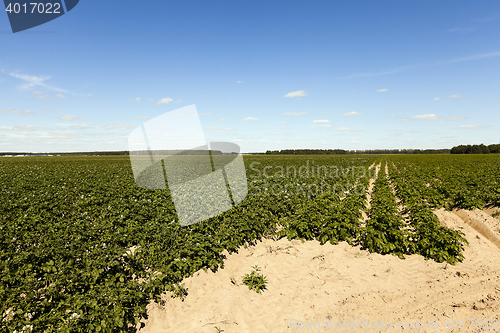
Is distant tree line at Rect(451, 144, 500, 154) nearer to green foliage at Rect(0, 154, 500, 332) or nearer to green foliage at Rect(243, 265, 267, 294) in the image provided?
green foliage at Rect(0, 154, 500, 332)

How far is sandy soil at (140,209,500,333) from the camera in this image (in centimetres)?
471

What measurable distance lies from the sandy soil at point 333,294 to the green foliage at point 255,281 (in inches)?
5.3

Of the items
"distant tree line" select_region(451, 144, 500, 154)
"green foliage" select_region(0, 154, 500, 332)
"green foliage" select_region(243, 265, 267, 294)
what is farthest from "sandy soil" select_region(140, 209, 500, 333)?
"distant tree line" select_region(451, 144, 500, 154)

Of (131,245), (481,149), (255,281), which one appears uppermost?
(481,149)

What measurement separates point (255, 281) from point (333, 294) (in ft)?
6.17

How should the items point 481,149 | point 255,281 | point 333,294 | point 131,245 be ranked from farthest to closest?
point 481,149, point 131,245, point 255,281, point 333,294

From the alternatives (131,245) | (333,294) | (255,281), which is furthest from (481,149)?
(131,245)

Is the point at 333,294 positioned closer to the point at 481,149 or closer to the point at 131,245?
the point at 131,245

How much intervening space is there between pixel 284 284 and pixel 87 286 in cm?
450

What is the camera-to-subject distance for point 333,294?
220 inches

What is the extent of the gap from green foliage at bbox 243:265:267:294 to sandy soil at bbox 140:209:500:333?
134mm

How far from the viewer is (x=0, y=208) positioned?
35.5 feet

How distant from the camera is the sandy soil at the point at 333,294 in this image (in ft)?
15.4

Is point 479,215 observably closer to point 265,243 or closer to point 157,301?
point 265,243
